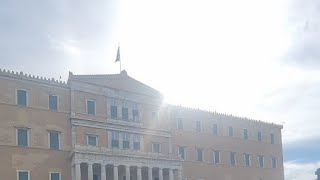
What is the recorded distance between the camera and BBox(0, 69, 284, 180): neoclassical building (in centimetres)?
4353

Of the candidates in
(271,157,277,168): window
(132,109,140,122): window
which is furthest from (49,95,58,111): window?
(271,157,277,168): window

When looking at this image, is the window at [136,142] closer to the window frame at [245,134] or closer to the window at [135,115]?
the window at [135,115]

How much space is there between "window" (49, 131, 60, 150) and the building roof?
5227 millimetres

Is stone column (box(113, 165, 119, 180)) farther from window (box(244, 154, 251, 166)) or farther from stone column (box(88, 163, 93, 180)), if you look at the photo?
window (box(244, 154, 251, 166))

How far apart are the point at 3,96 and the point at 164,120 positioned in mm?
18283

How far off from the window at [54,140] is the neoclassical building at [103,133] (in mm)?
84

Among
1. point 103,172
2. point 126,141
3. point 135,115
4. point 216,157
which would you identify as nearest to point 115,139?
point 126,141

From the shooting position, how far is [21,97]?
145 feet

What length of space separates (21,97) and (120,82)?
10802 millimetres

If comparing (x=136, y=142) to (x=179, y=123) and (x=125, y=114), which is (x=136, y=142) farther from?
(x=179, y=123)

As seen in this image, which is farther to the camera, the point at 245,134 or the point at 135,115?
the point at 245,134

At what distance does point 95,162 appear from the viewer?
148 ft

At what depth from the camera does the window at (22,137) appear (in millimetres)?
43406

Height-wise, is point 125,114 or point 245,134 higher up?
point 125,114
